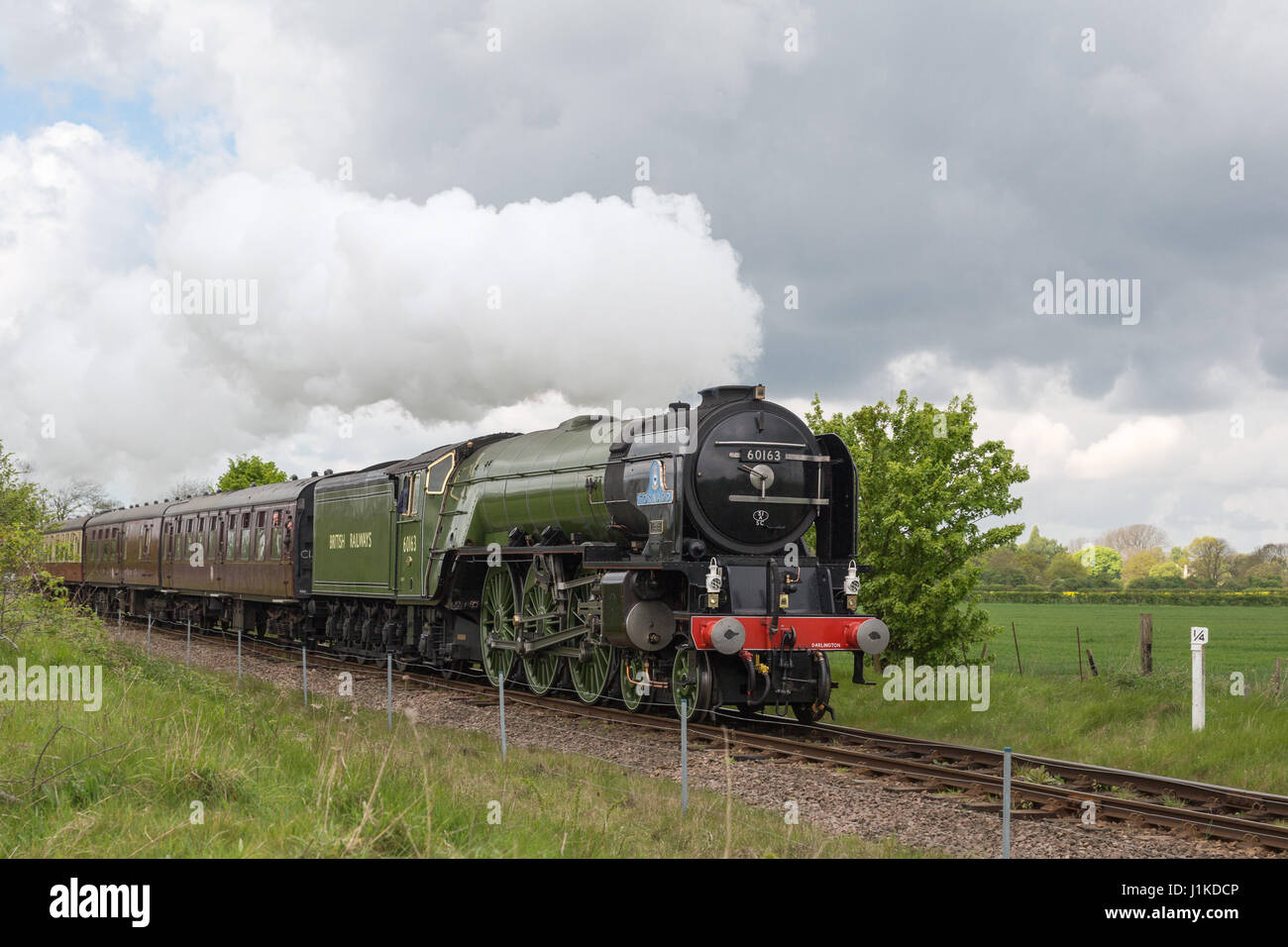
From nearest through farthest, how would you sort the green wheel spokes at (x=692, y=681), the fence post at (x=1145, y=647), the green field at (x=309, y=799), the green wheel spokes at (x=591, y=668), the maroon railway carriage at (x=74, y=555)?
the green field at (x=309, y=799) < the green wheel spokes at (x=692, y=681) < the green wheel spokes at (x=591, y=668) < the fence post at (x=1145, y=647) < the maroon railway carriage at (x=74, y=555)

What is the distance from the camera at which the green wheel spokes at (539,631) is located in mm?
15734

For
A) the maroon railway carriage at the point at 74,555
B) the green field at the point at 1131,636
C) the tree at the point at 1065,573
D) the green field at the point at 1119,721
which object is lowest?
the green field at the point at 1131,636

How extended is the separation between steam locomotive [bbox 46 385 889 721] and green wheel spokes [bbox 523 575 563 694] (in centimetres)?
4

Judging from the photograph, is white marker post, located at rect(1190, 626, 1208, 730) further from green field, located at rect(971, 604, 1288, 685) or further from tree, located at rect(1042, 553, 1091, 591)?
tree, located at rect(1042, 553, 1091, 591)

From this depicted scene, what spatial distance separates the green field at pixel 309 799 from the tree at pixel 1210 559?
79.6 meters

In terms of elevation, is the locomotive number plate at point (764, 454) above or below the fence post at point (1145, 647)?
above

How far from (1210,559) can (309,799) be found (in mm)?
85531

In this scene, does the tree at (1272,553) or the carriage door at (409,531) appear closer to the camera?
the carriage door at (409,531)

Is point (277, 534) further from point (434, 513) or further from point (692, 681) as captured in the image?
point (692, 681)

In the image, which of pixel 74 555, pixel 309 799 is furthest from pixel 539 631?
pixel 74 555

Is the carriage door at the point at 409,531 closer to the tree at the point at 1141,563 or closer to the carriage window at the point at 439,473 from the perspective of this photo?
the carriage window at the point at 439,473

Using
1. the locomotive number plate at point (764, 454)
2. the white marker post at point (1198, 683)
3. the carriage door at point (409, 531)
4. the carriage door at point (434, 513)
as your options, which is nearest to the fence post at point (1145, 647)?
the white marker post at point (1198, 683)

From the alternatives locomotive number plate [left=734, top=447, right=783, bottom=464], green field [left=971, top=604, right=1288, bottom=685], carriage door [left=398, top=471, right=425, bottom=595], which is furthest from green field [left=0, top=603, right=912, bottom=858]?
green field [left=971, top=604, right=1288, bottom=685]
